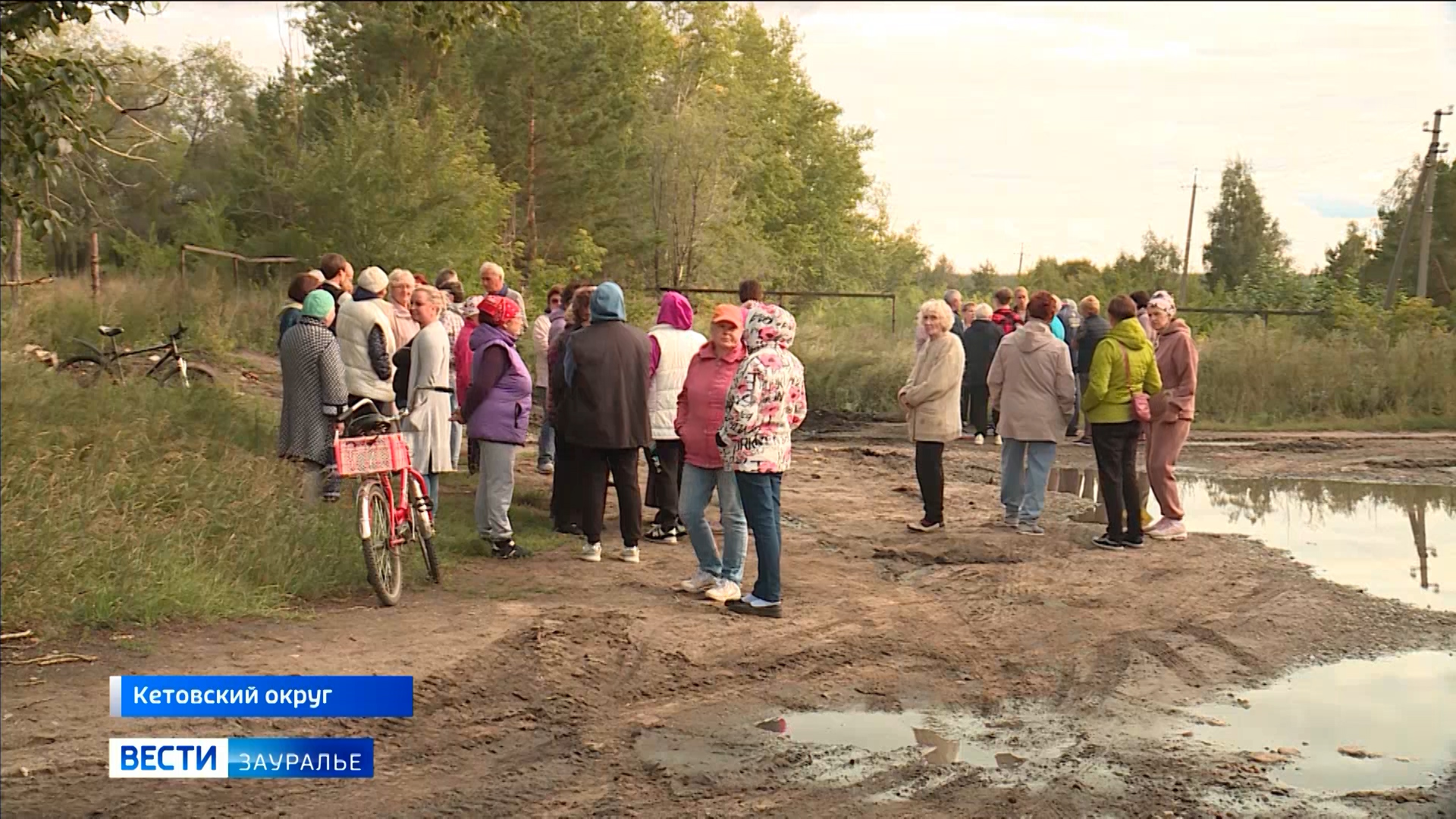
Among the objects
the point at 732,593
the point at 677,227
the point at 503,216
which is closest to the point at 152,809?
the point at 732,593

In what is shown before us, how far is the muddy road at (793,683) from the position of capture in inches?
235

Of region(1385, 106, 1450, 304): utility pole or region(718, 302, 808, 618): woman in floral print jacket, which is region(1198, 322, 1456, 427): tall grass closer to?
region(1385, 106, 1450, 304): utility pole

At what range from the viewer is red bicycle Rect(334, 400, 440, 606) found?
920cm

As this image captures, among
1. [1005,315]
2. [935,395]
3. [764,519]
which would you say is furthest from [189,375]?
[1005,315]

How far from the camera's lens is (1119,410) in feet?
41.4

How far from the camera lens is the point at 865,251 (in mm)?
80812

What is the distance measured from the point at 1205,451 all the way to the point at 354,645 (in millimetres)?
15742

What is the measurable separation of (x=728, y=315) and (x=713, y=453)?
0.94 m

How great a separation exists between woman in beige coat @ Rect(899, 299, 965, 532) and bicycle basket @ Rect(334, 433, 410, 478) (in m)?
5.18

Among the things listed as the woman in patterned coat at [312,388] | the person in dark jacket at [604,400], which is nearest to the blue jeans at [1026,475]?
the person in dark jacket at [604,400]

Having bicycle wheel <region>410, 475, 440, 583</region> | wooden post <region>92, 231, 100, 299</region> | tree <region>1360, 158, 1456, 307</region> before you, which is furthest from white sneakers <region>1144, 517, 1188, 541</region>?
tree <region>1360, 158, 1456, 307</region>

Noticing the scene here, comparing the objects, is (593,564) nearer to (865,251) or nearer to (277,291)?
(277,291)
